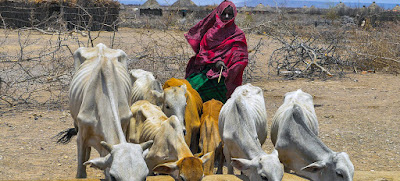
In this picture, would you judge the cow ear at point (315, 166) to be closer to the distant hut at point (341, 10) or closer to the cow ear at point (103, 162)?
the cow ear at point (103, 162)

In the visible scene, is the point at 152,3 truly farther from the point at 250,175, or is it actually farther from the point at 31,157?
the point at 250,175

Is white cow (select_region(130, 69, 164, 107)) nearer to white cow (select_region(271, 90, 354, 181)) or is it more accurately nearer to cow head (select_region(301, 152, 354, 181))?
white cow (select_region(271, 90, 354, 181))

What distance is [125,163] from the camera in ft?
11.6

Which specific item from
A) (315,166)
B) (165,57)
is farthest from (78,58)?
(165,57)

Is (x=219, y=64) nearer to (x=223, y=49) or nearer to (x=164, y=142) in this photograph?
(x=223, y=49)

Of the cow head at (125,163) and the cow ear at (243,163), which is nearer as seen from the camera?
the cow head at (125,163)

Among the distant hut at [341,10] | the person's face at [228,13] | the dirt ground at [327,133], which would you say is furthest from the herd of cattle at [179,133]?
the distant hut at [341,10]

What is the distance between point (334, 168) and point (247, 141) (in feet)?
2.84

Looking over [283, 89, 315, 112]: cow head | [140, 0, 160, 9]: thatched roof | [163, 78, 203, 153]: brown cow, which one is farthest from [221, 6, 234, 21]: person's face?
[140, 0, 160, 9]: thatched roof

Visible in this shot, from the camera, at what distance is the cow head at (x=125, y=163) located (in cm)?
347

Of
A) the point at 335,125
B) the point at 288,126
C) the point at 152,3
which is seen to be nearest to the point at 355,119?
the point at 335,125

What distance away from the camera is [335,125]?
8367mm

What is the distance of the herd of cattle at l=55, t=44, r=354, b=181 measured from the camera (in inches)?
155

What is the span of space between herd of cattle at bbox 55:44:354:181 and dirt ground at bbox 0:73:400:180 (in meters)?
0.67
